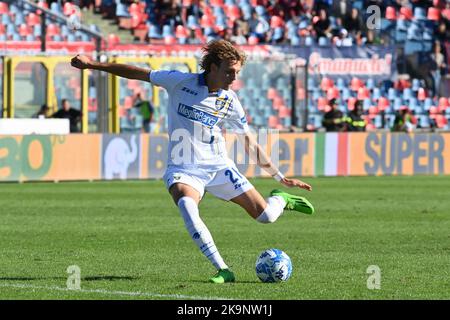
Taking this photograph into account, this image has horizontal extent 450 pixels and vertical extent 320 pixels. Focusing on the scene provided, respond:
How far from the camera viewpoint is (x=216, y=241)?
15656 millimetres

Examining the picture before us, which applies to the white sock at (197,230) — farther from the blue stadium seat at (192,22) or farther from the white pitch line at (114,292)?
the blue stadium seat at (192,22)

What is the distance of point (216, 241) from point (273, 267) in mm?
4651

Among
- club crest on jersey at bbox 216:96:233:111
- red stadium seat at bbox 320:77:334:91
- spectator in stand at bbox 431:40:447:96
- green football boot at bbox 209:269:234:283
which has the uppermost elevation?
spectator in stand at bbox 431:40:447:96

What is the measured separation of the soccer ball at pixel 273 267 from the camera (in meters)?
11.0

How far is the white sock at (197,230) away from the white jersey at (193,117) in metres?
0.45

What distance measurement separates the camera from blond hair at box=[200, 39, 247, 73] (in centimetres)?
1108

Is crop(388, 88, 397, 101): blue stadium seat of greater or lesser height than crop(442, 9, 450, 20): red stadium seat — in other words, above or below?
below

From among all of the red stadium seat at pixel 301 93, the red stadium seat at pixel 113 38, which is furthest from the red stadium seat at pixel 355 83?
the red stadium seat at pixel 113 38

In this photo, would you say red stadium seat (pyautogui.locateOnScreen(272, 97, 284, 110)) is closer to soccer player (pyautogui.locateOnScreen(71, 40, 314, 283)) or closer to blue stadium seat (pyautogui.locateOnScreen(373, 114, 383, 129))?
blue stadium seat (pyautogui.locateOnScreen(373, 114, 383, 129))

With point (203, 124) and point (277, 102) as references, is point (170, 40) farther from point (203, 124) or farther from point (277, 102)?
point (203, 124)

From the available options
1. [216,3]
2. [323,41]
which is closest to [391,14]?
[323,41]

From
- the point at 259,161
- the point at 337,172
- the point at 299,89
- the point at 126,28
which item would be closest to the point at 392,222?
the point at 259,161

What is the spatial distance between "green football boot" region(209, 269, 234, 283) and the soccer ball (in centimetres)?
30

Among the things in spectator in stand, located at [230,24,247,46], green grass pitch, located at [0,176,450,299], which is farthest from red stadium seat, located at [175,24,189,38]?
green grass pitch, located at [0,176,450,299]
